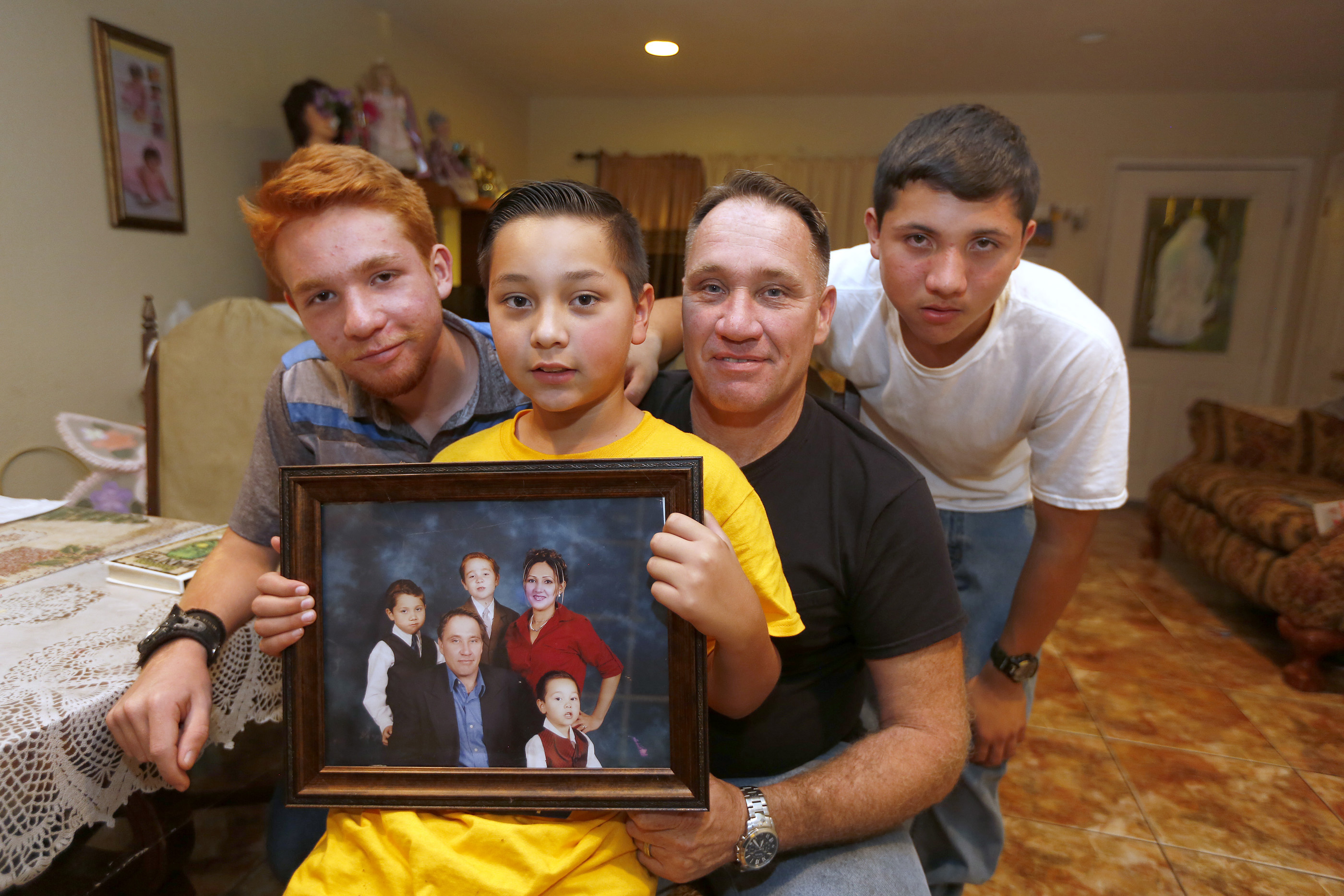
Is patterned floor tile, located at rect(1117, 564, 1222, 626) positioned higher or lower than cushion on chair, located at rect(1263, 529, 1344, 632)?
lower

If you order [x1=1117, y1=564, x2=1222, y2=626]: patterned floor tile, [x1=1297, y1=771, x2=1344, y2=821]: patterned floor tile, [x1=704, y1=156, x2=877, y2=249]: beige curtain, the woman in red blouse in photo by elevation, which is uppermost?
[x1=704, y1=156, x2=877, y2=249]: beige curtain

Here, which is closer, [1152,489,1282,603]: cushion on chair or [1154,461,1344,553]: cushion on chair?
[1154,461,1344,553]: cushion on chair

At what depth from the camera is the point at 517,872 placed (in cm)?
90

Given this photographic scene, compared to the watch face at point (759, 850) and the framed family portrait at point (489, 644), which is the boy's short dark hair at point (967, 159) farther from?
the watch face at point (759, 850)

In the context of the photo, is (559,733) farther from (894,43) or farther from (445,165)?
(894,43)

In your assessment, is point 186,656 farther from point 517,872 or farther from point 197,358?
point 197,358

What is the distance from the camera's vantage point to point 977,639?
1.99 metres

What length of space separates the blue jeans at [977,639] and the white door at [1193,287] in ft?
18.1

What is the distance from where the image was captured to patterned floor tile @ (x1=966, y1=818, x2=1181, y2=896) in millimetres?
2305

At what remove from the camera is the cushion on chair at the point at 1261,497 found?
3553 mm

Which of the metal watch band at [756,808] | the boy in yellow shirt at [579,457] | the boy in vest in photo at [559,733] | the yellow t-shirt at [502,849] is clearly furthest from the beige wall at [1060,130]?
the boy in vest in photo at [559,733]

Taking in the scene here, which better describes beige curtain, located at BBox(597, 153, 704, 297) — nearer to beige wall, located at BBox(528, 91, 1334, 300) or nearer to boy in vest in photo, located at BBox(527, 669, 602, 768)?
beige wall, located at BBox(528, 91, 1334, 300)

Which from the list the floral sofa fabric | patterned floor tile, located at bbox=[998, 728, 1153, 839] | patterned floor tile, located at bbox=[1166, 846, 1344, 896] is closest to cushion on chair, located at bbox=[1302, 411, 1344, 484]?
the floral sofa fabric

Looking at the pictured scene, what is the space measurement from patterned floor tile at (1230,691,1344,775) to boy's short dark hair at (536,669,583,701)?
334 centimetres
